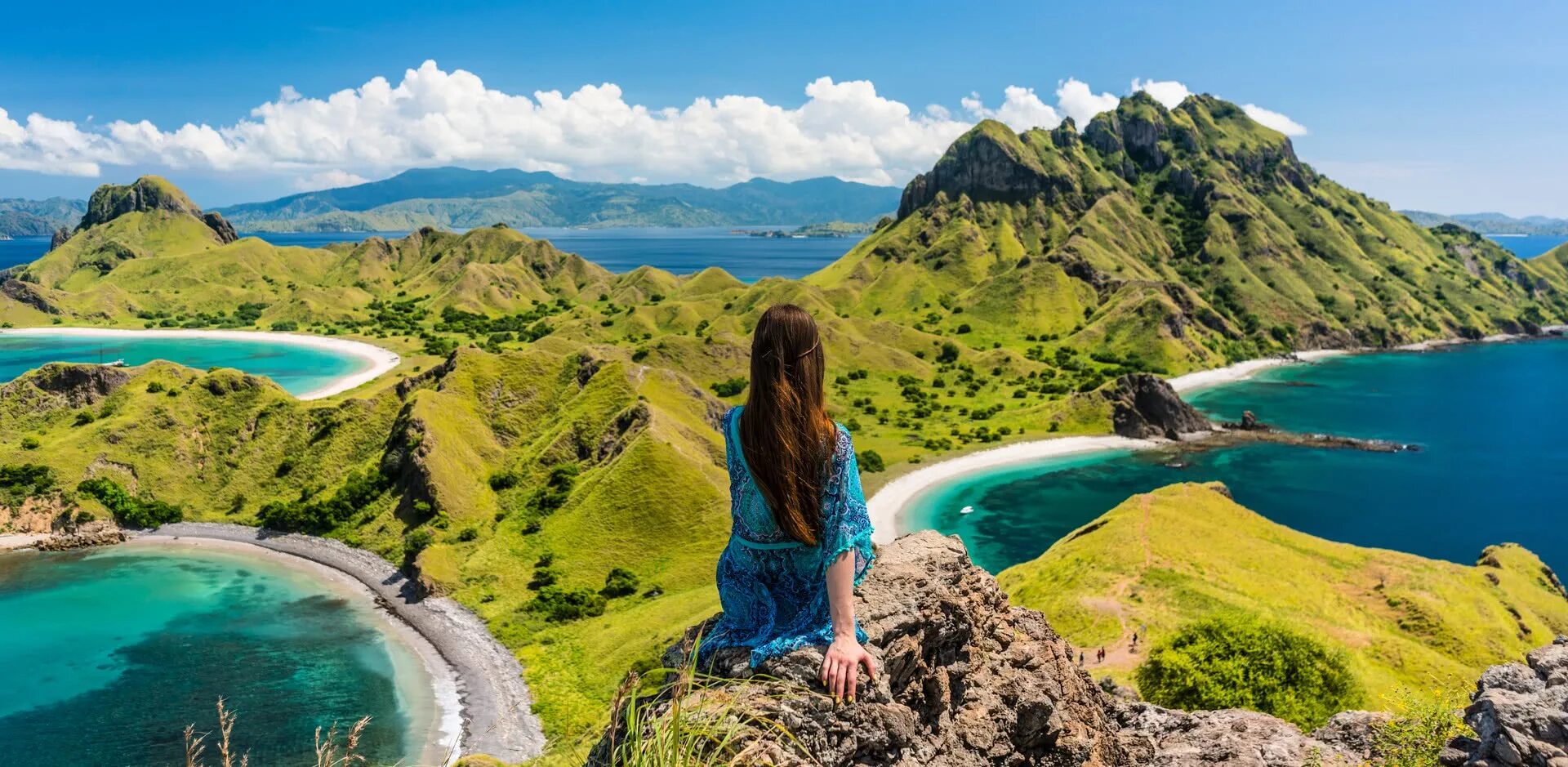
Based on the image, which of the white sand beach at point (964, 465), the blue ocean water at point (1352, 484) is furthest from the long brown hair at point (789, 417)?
the blue ocean water at point (1352, 484)

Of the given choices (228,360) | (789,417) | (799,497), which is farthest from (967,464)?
(228,360)

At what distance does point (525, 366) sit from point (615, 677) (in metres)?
53.6

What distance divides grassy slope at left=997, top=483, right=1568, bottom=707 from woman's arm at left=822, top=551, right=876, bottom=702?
4220 cm

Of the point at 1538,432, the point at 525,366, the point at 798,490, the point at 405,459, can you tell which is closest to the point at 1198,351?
the point at 1538,432

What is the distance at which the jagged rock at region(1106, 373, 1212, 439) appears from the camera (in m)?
133

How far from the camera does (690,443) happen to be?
8456cm

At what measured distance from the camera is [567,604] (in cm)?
6419

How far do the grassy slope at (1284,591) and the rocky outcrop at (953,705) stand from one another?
31.9 metres

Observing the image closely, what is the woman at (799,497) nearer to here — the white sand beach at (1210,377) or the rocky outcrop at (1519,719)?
the rocky outcrop at (1519,719)

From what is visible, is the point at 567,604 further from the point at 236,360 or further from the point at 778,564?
the point at 236,360

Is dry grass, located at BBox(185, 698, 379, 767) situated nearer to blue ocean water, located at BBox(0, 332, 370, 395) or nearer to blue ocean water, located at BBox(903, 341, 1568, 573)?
blue ocean water, located at BBox(903, 341, 1568, 573)

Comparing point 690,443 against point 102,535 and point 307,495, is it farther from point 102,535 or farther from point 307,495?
point 102,535

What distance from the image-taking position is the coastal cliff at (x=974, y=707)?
26.8 ft

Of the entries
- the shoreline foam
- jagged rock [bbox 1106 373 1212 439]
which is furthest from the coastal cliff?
jagged rock [bbox 1106 373 1212 439]
